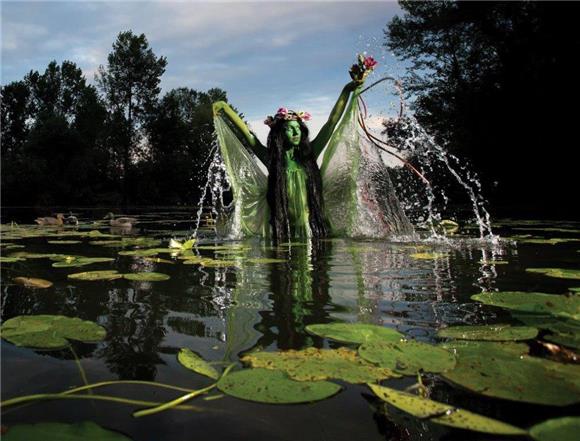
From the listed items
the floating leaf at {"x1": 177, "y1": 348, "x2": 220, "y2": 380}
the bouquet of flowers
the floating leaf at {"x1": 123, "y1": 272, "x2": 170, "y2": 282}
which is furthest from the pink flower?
the floating leaf at {"x1": 177, "y1": 348, "x2": 220, "y2": 380}

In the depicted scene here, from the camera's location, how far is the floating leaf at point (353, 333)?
1.35 metres

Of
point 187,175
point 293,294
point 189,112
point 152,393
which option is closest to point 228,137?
point 293,294

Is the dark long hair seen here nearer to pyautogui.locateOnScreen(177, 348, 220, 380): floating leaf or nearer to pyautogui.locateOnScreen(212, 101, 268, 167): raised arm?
pyautogui.locateOnScreen(212, 101, 268, 167): raised arm

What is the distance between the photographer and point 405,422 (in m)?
0.92

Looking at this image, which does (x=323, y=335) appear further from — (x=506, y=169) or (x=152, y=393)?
(x=506, y=169)

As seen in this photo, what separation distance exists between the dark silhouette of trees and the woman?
1022cm

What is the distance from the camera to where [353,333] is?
139cm

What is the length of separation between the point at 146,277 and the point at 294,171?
3.02 metres

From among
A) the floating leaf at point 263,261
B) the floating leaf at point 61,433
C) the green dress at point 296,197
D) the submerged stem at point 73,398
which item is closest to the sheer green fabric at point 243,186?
the green dress at point 296,197

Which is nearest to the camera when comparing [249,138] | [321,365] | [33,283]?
[321,365]

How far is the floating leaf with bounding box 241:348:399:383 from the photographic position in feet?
3.59

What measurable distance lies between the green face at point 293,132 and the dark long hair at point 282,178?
1.4 inches

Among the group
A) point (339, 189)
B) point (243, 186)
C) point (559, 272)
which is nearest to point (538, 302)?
point (559, 272)

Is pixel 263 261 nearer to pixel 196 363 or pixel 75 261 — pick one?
pixel 75 261
